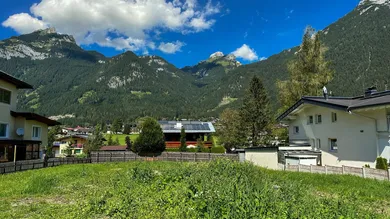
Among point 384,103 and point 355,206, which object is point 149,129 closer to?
point 384,103

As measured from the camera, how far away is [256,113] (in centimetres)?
3488

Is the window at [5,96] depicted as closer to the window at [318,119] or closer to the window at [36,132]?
the window at [36,132]

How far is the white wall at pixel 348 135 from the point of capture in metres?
17.7

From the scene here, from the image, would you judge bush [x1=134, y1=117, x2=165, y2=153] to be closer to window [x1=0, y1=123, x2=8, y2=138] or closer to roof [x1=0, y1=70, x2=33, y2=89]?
roof [x1=0, y1=70, x2=33, y2=89]

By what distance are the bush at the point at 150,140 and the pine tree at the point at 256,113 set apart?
11.7 metres

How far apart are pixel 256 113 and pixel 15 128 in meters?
27.0

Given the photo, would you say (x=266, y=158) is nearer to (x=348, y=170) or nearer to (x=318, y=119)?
(x=318, y=119)

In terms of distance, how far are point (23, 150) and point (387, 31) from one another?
139m

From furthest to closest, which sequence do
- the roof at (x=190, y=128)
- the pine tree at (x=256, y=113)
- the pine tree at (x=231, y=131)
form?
the roof at (x=190, y=128), the pine tree at (x=231, y=131), the pine tree at (x=256, y=113)

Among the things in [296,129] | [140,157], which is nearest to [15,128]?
[140,157]

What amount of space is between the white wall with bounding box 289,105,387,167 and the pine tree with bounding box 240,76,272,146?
32.2 ft

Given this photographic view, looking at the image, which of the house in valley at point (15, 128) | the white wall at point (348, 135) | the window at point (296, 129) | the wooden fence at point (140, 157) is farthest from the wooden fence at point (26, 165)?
the window at point (296, 129)

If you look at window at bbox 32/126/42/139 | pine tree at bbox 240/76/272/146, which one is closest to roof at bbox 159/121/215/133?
pine tree at bbox 240/76/272/146

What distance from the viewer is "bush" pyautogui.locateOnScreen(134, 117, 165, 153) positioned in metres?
36.1
